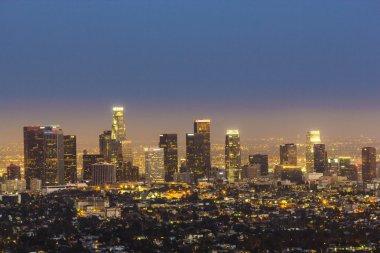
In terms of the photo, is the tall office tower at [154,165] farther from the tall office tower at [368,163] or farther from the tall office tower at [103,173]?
the tall office tower at [368,163]

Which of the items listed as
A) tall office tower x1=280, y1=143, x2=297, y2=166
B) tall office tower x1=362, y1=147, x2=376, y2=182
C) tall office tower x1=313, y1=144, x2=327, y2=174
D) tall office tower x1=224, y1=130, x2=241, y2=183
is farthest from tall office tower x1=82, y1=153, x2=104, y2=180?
tall office tower x1=362, y1=147, x2=376, y2=182

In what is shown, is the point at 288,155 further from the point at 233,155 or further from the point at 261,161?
the point at 233,155

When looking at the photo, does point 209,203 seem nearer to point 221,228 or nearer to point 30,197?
point 30,197

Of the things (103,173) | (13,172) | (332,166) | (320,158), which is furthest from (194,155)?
(13,172)

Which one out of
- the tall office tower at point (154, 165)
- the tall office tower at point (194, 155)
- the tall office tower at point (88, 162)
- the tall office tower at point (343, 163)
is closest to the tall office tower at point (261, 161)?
the tall office tower at point (194, 155)

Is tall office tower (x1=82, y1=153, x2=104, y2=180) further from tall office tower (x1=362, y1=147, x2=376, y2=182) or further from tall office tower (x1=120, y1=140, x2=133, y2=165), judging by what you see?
tall office tower (x1=362, y1=147, x2=376, y2=182)

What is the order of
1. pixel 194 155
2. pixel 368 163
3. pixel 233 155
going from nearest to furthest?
pixel 368 163
pixel 194 155
pixel 233 155

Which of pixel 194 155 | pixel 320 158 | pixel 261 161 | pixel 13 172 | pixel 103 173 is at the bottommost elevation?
pixel 103 173
